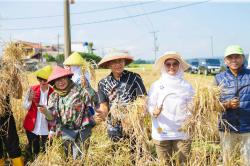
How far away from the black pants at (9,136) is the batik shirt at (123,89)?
1.17 meters

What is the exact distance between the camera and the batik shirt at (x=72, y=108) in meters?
3.95

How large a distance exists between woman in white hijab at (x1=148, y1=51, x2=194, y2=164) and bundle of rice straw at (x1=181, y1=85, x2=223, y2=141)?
3.9 inches

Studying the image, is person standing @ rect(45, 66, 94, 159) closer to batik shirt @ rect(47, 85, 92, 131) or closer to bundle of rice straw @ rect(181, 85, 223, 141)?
batik shirt @ rect(47, 85, 92, 131)

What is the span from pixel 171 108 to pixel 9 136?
1.94 metres

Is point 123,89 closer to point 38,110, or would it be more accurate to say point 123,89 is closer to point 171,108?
point 171,108

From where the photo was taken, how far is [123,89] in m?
3.85

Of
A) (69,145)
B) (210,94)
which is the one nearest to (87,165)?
(69,145)

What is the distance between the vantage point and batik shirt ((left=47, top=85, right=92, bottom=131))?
13.0 feet

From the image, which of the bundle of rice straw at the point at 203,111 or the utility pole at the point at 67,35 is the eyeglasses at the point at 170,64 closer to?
the bundle of rice straw at the point at 203,111

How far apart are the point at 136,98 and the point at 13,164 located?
171 centimetres

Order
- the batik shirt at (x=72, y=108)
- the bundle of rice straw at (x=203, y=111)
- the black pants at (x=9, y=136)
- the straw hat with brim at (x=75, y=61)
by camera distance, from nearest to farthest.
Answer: the bundle of rice straw at (x=203, y=111) → the batik shirt at (x=72, y=108) → the black pants at (x=9, y=136) → the straw hat with brim at (x=75, y=61)

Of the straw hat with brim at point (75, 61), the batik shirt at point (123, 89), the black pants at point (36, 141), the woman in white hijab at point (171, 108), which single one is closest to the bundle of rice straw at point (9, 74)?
the black pants at point (36, 141)

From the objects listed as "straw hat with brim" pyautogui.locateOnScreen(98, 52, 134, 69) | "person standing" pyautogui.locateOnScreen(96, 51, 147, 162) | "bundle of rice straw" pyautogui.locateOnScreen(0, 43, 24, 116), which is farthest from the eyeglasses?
"bundle of rice straw" pyautogui.locateOnScreen(0, 43, 24, 116)

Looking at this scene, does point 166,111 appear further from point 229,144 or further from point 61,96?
point 61,96
